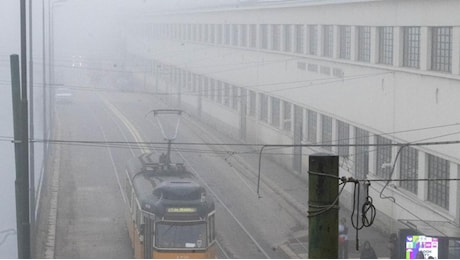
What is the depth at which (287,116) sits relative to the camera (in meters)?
38.3

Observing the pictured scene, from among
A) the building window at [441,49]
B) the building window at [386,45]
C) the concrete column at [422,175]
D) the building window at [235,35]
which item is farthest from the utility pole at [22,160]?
the building window at [235,35]

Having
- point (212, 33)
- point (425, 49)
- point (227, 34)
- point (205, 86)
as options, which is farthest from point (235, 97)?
point (425, 49)

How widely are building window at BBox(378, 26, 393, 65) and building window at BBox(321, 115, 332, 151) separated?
515 centimetres

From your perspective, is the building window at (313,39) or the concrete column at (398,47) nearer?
the concrete column at (398,47)

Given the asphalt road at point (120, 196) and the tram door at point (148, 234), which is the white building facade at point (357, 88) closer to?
the asphalt road at point (120, 196)

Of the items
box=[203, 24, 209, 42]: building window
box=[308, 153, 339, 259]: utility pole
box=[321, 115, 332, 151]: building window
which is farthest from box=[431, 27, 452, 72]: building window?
box=[203, 24, 209, 42]: building window

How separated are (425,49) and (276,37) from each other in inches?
648

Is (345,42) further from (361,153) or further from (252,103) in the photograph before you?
(252,103)

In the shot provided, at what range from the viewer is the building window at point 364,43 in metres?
28.9

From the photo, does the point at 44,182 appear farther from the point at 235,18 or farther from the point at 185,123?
the point at 185,123

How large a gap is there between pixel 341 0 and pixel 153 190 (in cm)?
1288

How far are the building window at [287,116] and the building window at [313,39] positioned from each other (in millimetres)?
3516

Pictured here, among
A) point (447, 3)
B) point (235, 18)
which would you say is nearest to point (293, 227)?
point (447, 3)

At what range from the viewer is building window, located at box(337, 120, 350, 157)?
30.4 meters
